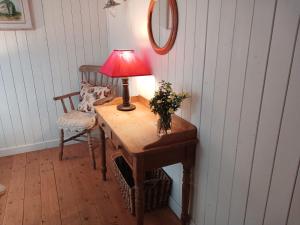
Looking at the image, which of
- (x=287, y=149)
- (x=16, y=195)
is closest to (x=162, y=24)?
(x=287, y=149)

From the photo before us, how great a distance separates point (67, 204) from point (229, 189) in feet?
4.71

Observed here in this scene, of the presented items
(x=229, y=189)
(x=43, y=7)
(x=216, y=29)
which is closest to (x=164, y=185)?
(x=229, y=189)

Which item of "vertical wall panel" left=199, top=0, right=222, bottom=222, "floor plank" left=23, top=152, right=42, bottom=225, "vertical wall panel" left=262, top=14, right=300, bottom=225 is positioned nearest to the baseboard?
"floor plank" left=23, top=152, right=42, bottom=225

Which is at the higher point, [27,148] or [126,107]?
[126,107]

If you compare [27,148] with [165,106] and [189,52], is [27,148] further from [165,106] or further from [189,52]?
[189,52]

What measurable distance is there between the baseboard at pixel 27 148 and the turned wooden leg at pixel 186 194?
2045 mm

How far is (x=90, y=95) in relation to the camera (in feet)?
8.92

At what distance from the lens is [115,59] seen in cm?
184

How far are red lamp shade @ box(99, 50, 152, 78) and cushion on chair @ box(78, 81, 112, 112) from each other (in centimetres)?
78

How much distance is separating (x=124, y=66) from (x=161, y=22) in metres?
0.42

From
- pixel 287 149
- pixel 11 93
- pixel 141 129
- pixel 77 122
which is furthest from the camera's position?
pixel 11 93

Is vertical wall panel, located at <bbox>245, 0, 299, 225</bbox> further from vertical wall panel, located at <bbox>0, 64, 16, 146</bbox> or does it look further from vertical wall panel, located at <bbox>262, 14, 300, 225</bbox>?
vertical wall panel, located at <bbox>0, 64, 16, 146</bbox>

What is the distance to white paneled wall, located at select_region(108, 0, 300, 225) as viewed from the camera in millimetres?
917

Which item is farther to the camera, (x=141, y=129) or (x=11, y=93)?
(x=11, y=93)
